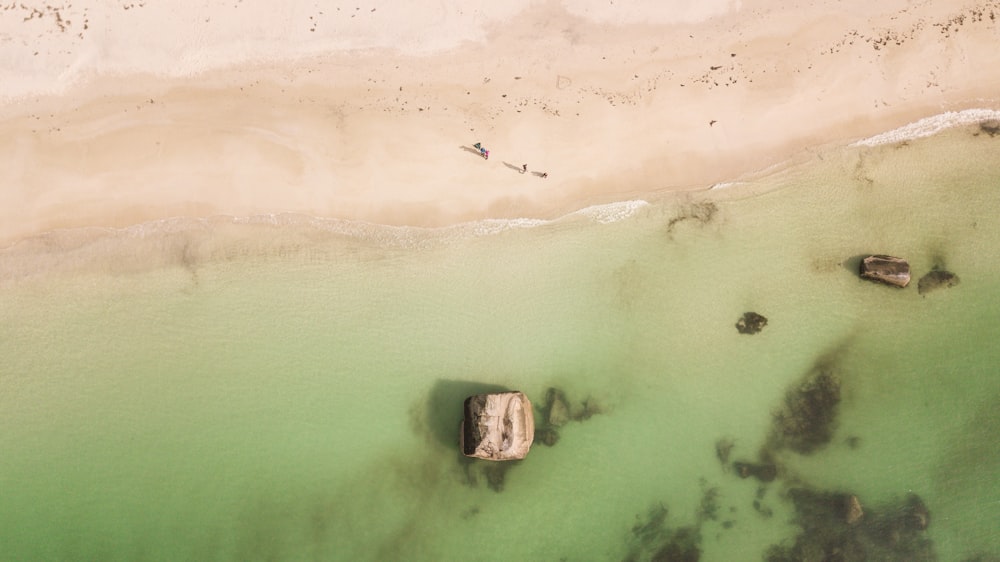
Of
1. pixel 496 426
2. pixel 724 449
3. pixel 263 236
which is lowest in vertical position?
pixel 724 449

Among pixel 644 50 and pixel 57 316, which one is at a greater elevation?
pixel 644 50

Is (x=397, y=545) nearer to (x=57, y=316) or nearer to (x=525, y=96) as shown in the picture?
(x=57, y=316)

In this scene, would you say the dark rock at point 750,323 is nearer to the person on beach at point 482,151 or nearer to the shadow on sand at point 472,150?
the person on beach at point 482,151

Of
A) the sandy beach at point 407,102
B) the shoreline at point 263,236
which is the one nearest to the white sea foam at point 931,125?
the sandy beach at point 407,102

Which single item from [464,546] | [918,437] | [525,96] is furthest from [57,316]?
[918,437]

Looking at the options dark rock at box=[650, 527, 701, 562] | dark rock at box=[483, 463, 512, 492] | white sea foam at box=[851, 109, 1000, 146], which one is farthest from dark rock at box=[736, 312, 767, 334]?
dark rock at box=[483, 463, 512, 492]

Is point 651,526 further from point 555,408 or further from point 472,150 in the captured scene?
point 472,150

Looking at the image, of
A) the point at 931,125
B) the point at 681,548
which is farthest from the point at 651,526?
the point at 931,125
